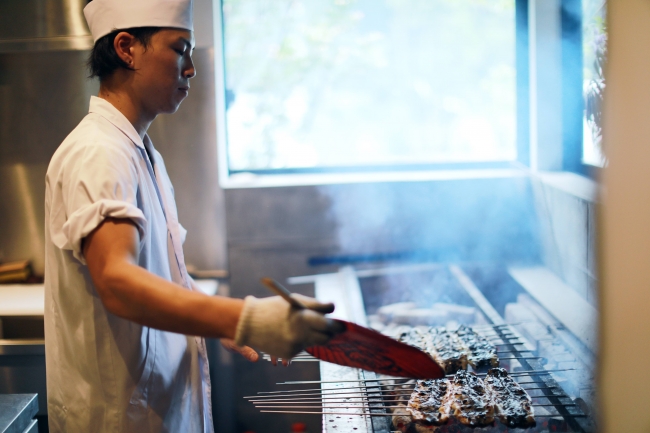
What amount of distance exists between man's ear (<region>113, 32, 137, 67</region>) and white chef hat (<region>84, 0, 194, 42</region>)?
33mm

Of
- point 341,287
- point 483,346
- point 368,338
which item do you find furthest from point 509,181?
point 368,338

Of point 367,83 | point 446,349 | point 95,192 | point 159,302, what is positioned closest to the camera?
point 159,302

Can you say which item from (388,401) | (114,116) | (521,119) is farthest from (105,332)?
(521,119)

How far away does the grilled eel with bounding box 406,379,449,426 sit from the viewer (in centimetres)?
170

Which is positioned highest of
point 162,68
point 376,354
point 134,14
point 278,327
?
point 134,14

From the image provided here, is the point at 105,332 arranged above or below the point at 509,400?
above

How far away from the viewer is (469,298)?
9.96 ft

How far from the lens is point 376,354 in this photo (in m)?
Result: 1.26

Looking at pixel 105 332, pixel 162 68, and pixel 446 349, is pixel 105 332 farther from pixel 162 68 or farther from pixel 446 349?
pixel 446 349

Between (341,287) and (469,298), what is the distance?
0.72 metres

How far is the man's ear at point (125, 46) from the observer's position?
1.51m

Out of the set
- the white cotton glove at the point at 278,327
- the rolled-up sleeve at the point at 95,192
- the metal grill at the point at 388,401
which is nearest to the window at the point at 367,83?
the metal grill at the point at 388,401

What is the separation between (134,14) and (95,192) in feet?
1.91

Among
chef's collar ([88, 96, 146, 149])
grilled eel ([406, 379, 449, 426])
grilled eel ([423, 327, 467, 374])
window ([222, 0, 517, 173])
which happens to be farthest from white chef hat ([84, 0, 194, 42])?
window ([222, 0, 517, 173])
